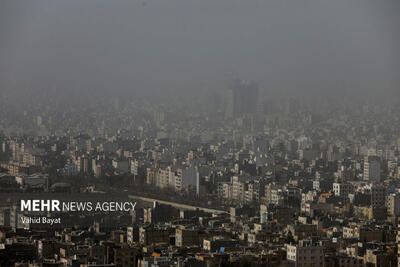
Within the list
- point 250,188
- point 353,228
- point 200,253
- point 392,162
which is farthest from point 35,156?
point 200,253

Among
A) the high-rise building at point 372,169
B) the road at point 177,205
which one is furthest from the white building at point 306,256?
the high-rise building at point 372,169

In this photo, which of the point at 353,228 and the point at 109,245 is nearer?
the point at 109,245

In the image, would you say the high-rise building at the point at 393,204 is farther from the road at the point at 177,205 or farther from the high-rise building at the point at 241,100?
the high-rise building at the point at 241,100

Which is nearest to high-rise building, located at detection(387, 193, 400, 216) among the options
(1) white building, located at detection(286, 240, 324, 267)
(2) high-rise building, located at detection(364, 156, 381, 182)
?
Answer: (2) high-rise building, located at detection(364, 156, 381, 182)

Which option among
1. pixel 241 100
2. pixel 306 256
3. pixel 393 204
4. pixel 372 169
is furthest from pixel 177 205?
pixel 241 100

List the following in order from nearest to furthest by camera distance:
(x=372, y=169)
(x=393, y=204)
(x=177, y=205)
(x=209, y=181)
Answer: (x=393, y=204)
(x=177, y=205)
(x=209, y=181)
(x=372, y=169)

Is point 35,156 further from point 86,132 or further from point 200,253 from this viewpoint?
point 200,253

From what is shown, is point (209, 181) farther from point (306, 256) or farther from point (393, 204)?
point (306, 256)

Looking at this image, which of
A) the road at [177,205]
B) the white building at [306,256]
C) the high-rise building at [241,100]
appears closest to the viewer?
the white building at [306,256]

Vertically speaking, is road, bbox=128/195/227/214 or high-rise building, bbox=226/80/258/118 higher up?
high-rise building, bbox=226/80/258/118

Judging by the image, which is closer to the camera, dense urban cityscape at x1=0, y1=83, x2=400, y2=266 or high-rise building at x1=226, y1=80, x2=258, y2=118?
dense urban cityscape at x1=0, y1=83, x2=400, y2=266

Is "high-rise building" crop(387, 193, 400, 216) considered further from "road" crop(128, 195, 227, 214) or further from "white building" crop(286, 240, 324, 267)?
"white building" crop(286, 240, 324, 267)
